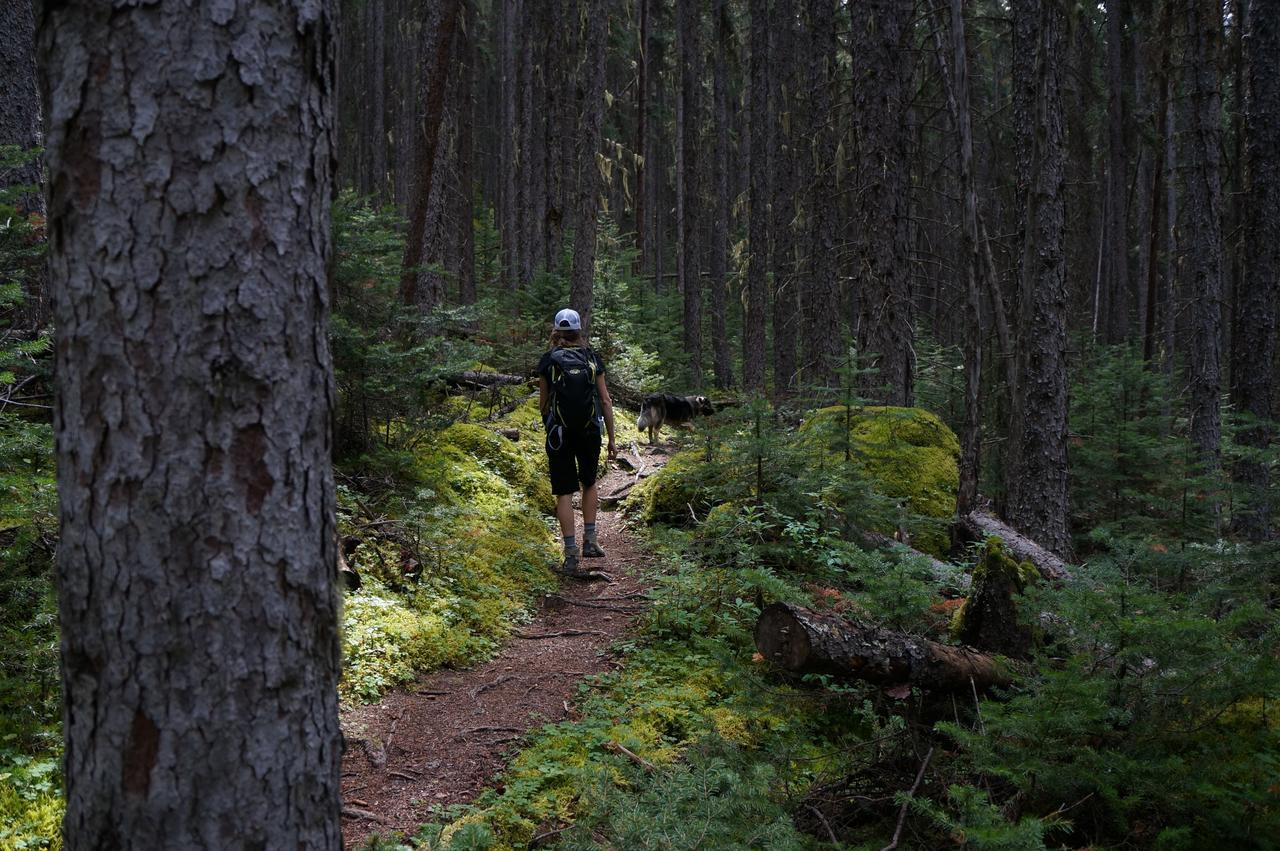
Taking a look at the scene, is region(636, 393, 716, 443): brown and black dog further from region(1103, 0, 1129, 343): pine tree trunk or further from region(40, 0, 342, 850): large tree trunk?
region(1103, 0, 1129, 343): pine tree trunk

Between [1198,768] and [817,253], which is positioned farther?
[817,253]

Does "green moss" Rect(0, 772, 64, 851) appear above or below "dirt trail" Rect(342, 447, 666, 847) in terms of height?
above

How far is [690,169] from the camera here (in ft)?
70.4

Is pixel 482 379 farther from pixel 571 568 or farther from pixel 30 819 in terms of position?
pixel 30 819

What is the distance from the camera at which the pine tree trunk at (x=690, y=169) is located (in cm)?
1992

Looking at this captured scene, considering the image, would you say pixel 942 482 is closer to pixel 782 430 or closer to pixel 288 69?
pixel 782 430

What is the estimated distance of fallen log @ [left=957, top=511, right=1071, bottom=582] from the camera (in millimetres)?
5868

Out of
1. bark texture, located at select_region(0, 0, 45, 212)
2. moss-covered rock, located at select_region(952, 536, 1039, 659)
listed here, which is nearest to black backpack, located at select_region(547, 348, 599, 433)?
moss-covered rock, located at select_region(952, 536, 1039, 659)

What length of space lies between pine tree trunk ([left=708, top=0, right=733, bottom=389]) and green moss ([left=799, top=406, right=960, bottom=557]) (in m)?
11.6

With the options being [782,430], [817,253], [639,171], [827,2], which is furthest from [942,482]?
[639,171]

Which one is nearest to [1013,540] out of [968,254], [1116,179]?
[968,254]

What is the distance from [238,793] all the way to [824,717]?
3177 mm

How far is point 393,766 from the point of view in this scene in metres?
3.88

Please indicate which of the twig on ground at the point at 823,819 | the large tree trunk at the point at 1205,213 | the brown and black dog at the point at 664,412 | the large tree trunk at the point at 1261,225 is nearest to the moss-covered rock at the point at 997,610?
the twig on ground at the point at 823,819
